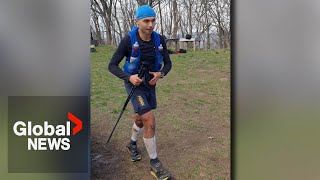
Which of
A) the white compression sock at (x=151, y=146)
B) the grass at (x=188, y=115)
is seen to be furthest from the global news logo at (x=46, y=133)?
the white compression sock at (x=151, y=146)

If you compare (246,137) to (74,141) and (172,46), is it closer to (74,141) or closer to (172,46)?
(172,46)

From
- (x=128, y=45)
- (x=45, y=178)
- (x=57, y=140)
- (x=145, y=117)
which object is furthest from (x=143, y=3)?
(x=45, y=178)

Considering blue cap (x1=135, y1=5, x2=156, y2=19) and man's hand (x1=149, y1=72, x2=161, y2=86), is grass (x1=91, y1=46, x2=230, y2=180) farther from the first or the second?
blue cap (x1=135, y1=5, x2=156, y2=19)

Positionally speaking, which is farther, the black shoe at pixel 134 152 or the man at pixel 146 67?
the black shoe at pixel 134 152

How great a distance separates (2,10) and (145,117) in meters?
1.20

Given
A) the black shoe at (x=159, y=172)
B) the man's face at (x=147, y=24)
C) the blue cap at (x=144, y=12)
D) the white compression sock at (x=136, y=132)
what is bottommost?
the black shoe at (x=159, y=172)

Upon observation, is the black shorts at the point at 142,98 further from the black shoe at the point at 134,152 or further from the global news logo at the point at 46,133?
the global news logo at the point at 46,133

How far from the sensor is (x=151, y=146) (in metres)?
2.36

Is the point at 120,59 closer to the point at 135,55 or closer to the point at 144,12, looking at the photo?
the point at 135,55

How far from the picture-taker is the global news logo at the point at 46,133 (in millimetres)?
2324

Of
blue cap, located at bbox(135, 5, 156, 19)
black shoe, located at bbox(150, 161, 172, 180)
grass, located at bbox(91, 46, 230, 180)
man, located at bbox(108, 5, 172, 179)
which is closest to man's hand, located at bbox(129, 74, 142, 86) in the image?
man, located at bbox(108, 5, 172, 179)

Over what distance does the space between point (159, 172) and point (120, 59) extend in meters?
0.83

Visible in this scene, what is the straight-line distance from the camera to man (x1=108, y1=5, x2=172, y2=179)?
90.6 inches

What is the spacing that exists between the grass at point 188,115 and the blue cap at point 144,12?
30 cm
